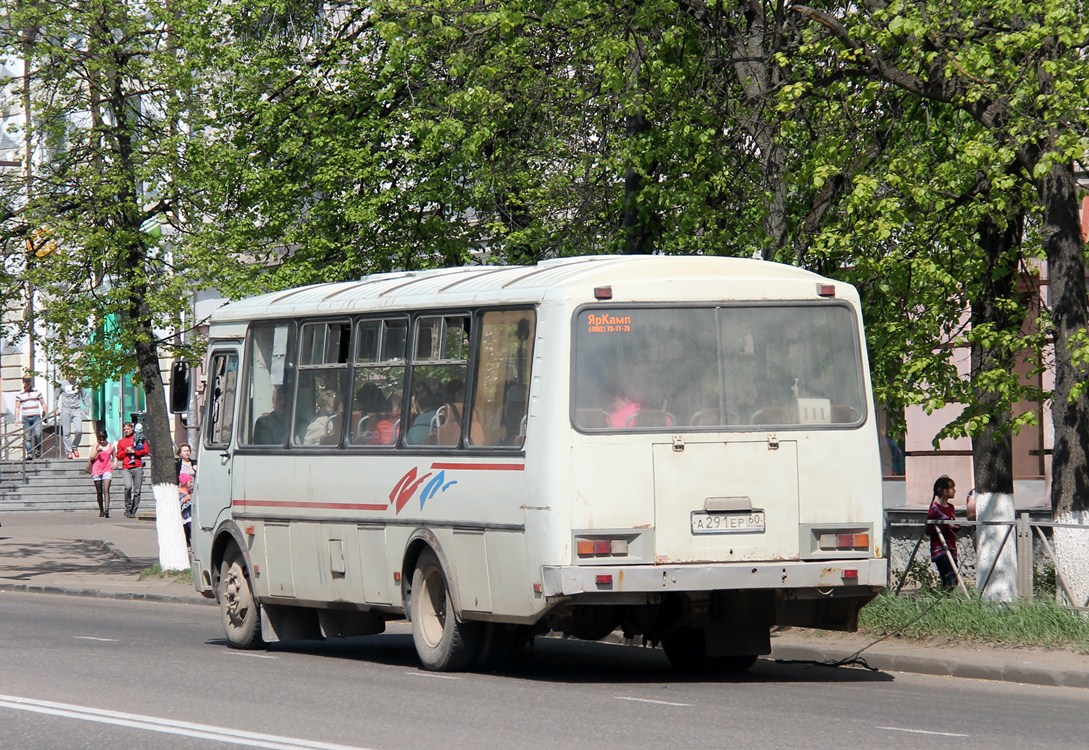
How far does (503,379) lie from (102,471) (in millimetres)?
27225

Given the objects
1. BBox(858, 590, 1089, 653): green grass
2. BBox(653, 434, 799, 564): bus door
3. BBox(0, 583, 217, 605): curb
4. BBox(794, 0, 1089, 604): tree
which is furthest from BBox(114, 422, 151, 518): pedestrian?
BBox(653, 434, 799, 564): bus door

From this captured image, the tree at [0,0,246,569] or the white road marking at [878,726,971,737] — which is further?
the tree at [0,0,246,569]

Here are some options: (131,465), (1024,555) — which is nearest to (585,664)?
(1024,555)

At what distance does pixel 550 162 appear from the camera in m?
22.5

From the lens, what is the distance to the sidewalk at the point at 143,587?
14.3 m

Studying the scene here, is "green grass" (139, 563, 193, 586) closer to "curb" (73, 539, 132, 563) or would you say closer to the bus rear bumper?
"curb" (73, 539, 132, 563)

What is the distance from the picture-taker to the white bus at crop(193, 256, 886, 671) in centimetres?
1298

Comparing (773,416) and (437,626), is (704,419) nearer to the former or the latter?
(773,416)

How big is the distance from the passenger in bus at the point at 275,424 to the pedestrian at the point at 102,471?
23106mm

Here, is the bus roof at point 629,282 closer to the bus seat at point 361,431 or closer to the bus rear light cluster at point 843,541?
the bus seat at point 361,431

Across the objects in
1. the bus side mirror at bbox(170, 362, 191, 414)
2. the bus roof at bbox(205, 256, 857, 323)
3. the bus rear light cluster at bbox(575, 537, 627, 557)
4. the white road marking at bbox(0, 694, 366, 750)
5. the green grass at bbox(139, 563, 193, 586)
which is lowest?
the white road marking at bbox(0, 694, 366, 750)

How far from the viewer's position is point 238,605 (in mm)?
16875

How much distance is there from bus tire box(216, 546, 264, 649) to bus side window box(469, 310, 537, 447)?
377 cm

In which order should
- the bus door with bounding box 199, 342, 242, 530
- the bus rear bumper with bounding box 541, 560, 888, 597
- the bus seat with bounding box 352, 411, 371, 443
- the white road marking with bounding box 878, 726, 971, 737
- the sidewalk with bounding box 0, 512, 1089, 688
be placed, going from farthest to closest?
the bus door with bounding box 199, 342, 242, 530 → the bus seat with bounding box 352, 411, 371, 443 → the sidewalk with bounding box 0, 512, 1089, 688 → the bus rear bumper with bounding box 541, 560, 888, 597 → the white road marking with bounding box 878, 726, 971, 737
